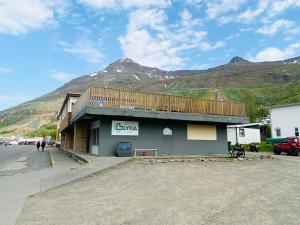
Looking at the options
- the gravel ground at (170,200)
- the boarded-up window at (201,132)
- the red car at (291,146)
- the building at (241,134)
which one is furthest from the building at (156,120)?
the building at (241,134)

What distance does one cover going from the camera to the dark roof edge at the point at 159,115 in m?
18.7

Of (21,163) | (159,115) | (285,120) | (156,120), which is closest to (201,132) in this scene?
(156,120)

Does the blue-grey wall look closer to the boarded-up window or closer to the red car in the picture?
the boarded-up window

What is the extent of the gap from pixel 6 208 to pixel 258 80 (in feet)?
616

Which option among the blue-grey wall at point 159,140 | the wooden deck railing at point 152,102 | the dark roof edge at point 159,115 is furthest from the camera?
the blue-grey wall at point 159,140

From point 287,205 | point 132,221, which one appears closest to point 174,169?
point 287,205

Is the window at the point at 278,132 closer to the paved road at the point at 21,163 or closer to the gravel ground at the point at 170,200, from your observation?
the gravel ground at the point at 170,200

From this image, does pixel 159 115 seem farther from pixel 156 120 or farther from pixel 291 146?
pixel 291 146

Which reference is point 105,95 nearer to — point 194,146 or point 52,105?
point 194,146

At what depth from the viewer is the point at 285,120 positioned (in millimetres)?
35844

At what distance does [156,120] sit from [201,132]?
431 cm

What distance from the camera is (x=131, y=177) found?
1255 centimetres

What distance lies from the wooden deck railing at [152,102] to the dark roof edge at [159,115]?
1.35ft

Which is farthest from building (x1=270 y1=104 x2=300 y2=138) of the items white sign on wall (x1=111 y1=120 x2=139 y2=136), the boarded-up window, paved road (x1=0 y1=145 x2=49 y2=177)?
paved road (x1=0 y1=145 x2=49 y2=177)
